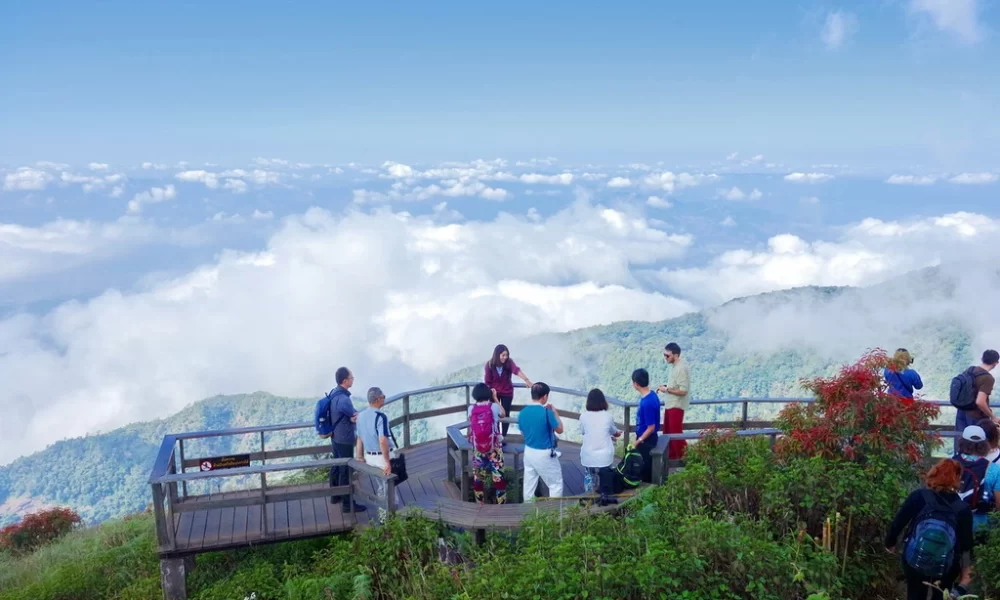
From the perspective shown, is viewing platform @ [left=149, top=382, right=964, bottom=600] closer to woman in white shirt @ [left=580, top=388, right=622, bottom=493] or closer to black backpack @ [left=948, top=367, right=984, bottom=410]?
woman in white shirt @ [left=580, top=388, right=622, bottom=493]

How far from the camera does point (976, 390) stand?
8.61 metres

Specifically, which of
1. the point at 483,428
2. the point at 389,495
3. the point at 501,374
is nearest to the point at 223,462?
the point at 389,495

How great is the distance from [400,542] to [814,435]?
430cm

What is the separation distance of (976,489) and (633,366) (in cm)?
8439

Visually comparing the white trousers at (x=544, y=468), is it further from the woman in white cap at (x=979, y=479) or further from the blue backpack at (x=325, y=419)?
the woman in white cap at (x=979, y=479)

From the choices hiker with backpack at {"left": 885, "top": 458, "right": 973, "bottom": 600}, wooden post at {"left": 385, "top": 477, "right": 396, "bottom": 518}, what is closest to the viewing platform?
wooden post at {"left": 385, "top": 477, "right": 396, "bottom": 518}

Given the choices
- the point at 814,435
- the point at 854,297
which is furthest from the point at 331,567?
the point at 854,297

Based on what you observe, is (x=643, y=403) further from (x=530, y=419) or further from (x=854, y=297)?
(x=854, y=297)

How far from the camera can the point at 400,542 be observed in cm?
726

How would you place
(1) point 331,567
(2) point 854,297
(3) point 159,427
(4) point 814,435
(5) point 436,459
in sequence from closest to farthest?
1. (4) point 814,435
2. (1) point 331,567
3. (5) point 436,459
4. (2) point 854,297
5. (3) point 159,427

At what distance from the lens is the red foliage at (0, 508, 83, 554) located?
15.4 meters

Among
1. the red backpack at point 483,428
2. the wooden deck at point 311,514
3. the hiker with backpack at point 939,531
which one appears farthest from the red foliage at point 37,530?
the hiker with backpack at point 939,531

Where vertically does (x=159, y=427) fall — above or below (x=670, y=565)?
below

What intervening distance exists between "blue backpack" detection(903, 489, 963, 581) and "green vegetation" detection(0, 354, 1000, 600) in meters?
0.62
